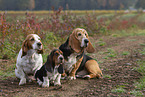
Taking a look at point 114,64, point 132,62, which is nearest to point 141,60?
Result: point 132,62

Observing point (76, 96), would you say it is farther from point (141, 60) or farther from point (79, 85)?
point (141, 60)

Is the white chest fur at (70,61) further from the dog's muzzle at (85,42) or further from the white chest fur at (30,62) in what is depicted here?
the white chest fur at (30,62)

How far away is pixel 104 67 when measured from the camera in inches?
261

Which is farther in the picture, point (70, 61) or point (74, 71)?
point (74, 71)

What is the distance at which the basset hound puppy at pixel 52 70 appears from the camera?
4.20m

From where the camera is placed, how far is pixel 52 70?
4340 mm

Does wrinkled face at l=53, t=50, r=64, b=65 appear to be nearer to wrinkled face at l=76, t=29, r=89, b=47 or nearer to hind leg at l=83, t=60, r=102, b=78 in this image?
wrinkled face at l=76, t=29, r=89, b=47

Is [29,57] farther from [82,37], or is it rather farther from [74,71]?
[82,37]

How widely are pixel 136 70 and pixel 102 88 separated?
1.94 meters

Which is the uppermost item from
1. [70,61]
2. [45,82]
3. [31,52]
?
[31,52]

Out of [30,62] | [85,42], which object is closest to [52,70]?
[30,62]

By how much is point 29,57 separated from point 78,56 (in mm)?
1228

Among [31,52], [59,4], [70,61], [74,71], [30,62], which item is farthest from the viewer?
[59,4]

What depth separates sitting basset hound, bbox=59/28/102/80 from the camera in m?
4.82
